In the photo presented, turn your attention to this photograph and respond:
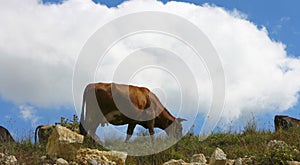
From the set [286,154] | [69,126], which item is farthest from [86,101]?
[286,154]

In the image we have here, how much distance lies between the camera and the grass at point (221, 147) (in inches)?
399

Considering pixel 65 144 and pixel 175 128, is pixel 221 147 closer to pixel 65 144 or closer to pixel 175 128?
pixel 175 128

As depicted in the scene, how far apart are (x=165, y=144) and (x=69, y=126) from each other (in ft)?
10.4

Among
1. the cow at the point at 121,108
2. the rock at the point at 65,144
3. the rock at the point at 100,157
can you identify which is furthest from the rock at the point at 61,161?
the cow at the point at 121,108

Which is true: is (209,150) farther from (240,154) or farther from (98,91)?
(98,91)

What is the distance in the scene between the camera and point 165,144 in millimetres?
13742

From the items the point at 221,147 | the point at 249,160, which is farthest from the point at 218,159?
the point at 221,147

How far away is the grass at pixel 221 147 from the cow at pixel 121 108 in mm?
1226

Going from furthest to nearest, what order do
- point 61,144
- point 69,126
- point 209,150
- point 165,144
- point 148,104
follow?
point 148,104
point 69,126
point 165,144
point 209,150
point 61,144

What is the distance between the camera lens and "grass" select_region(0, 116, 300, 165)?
10133 mm

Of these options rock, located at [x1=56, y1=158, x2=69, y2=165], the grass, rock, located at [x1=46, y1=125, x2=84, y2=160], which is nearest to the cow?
the grass

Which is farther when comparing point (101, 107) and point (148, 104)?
point (148, 104)

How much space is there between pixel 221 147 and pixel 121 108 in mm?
4592

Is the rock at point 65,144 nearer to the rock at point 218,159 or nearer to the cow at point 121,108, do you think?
the rock at point 218,159
